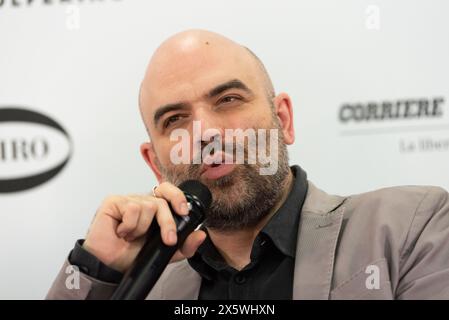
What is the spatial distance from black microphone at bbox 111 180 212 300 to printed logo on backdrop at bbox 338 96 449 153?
0.77 m

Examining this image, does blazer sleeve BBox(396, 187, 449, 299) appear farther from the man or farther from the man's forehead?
the man's forehead

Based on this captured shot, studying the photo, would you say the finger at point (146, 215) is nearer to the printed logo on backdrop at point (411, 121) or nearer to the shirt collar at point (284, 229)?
the shirt collar at point (284, 229)

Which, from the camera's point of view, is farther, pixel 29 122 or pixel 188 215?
pixel 29 122

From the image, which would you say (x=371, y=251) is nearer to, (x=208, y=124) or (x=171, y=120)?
(x=208, y=124)

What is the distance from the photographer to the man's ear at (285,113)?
1.56m

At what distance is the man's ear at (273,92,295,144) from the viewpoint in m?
1.56

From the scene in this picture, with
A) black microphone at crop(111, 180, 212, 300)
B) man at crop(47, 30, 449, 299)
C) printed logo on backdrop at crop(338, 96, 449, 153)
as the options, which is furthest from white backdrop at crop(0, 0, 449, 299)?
black microphone at crop(111, 180, 212, 300)

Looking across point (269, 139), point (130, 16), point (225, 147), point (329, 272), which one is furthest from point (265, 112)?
point (130, 16)

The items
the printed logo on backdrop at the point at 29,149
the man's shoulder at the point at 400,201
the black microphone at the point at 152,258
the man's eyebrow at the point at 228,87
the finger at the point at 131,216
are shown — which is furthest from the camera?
the printed logo on backdrop at the point at 29,149

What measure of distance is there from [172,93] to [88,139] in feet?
1.54

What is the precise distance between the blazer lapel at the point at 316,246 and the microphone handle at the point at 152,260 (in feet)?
1.11

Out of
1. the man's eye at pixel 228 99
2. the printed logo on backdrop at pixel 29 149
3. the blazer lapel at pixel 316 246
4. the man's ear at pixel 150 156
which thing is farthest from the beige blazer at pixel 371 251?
the printed logo on backdrop at pixel 29 149

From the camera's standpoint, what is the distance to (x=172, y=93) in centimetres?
142
